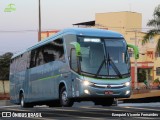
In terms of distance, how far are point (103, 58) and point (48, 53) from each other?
339cm

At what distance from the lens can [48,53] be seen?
67.1ft

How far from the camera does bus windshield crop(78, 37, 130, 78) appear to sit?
1780cm

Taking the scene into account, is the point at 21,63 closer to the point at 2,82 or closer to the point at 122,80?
the point at 122,80

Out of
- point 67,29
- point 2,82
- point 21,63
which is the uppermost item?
point 67,29

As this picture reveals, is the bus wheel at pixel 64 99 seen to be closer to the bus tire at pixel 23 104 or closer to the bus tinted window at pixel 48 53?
the bus tinted window at pixel 48 53

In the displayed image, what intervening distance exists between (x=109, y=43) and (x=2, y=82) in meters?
40.6

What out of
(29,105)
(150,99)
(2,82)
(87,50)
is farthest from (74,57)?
(2,82)

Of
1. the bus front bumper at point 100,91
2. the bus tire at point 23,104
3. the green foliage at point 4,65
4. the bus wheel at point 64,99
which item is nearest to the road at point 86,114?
the bus front bumper at point 100,91

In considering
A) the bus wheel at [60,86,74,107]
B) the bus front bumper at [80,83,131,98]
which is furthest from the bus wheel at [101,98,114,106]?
the bus wheel at [60,86,74,107]

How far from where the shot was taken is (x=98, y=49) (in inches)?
711

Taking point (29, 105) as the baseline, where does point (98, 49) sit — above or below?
above

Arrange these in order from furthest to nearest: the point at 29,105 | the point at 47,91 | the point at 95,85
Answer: the point at 29,105
the point at 47,91
the point at 95,85

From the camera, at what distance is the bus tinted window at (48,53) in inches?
754

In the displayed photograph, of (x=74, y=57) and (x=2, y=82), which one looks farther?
(x=2, y=82)
